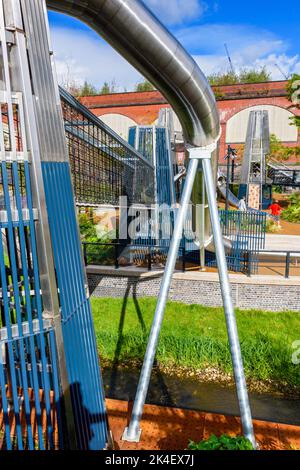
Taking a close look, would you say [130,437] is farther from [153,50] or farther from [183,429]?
[153,50]

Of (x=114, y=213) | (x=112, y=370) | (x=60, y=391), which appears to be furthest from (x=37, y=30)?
(x=114, y=213)

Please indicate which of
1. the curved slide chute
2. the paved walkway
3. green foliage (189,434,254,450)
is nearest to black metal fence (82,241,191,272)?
the paved walkway

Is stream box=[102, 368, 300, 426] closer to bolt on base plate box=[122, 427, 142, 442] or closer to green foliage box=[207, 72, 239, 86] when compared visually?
bolt on base plate box=[122, 427, 142, 442]

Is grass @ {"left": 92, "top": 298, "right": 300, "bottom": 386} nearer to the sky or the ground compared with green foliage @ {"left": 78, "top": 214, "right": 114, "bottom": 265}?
nearer to the ground

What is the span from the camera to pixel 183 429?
182 inches

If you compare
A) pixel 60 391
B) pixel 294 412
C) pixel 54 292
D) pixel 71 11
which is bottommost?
pixel 294 412

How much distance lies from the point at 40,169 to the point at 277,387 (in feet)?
18.5

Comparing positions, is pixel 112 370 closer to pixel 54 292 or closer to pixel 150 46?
pixel 54 292

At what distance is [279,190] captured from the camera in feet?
79.1

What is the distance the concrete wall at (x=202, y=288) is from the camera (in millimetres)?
8320

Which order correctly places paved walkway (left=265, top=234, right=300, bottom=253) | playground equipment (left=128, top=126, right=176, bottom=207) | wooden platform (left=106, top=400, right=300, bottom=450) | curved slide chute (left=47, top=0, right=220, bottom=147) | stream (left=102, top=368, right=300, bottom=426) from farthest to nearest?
paved walkway (left=265, top=234, right=300, bottom=253)
playground equipment (left=128, top=126, right=176, bottom=207)
stream (left=102, top=368, right=300, bottom=426)
wooden platform (left=106, top=400, right=300, bottom=450)
curved slide chute (left=47, top=0, right=220, bottom=147)

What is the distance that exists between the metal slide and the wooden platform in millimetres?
196

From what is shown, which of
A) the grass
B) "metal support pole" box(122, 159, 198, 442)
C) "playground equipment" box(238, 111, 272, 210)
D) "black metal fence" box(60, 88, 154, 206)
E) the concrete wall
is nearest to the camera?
"metal support pole" box(122, 159, 198, 442)

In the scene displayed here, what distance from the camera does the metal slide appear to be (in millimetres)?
3520
